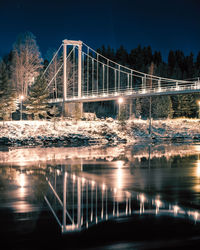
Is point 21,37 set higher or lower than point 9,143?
higher

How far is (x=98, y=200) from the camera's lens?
31.7 ft

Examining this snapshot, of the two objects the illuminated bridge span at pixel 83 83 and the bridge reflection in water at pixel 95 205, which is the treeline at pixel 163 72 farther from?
the bridge reflection in water at pixel 95 205

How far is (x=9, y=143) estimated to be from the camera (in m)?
32.8

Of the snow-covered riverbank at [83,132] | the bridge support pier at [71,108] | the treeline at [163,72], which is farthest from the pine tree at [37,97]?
the treeline at [163,72]

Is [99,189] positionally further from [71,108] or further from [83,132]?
[71,108]

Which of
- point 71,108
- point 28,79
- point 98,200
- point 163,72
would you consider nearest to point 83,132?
point 71,108

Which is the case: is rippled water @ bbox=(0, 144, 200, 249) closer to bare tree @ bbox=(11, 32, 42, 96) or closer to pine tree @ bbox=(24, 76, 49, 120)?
pine tree @ bbox=(24, 76, 49, 120)

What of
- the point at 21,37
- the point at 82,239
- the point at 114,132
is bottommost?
the point at 82,239

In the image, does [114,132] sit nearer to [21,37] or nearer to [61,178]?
[21,37]

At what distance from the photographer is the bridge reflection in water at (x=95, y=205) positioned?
7.85 meters

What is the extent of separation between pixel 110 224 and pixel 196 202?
3.16m

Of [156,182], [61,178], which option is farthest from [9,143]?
[156,182]

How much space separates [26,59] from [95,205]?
152 feet

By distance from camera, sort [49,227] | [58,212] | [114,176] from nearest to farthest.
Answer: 1. [49,227]
2. [58,212]
3. [114,176]
